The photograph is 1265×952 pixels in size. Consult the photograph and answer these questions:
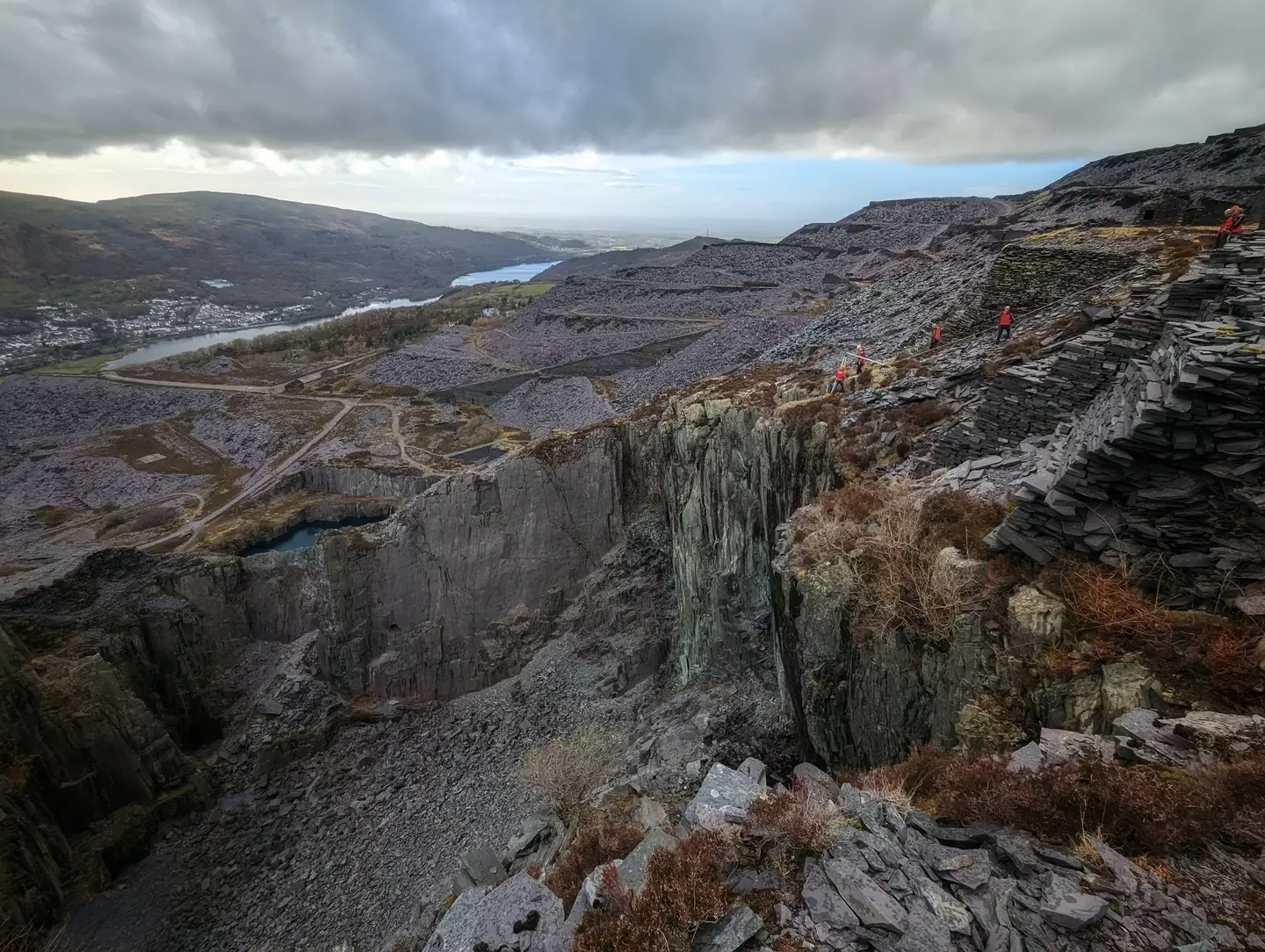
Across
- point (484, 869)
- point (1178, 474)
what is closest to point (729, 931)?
point (1178, 474)

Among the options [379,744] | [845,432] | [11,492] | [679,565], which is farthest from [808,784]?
[11,492]

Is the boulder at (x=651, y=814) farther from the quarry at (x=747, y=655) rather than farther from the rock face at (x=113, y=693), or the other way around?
the rock face at (x=113, y=693)

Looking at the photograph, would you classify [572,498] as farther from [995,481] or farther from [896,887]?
[896,887]

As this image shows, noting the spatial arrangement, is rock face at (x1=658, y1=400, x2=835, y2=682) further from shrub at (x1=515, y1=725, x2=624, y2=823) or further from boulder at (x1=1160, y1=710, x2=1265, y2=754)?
boulder at (x1=1160, y1=710, x2=1265, y2=754)

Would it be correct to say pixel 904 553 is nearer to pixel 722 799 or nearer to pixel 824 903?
pixel 722 799

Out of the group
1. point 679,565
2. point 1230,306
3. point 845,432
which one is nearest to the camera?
point 1230,306

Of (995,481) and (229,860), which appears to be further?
(229,860)
